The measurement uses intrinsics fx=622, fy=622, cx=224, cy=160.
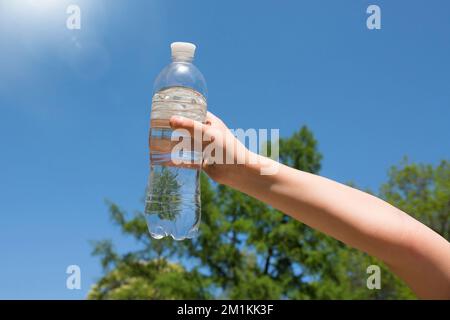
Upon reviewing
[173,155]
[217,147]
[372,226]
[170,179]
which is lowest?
[372,226]

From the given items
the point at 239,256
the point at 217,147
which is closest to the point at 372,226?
the point at 217,147

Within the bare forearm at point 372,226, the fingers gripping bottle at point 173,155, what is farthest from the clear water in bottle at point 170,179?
the bare forearm at point 372,226

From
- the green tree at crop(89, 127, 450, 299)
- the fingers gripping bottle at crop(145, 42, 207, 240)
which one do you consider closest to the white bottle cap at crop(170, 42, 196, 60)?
the fingers gripping bottle at crop(145, 42, 207, 240)

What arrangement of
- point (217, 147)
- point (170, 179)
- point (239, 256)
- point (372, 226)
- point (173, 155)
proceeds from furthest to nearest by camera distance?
1. point (239, 256)
2. point (170, 179)
3. point (173, 155)
4. point (217, 147)
5. point (372, 226)

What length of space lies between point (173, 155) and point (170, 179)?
112cm

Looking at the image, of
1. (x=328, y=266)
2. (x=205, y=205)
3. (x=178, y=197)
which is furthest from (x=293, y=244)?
(x=178, y=197)

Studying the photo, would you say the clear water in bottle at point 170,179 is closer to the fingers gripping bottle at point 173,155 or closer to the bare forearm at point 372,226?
the fingers gripping bottle at point 173,155

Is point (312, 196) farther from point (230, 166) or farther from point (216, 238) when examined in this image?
point (216, 238)

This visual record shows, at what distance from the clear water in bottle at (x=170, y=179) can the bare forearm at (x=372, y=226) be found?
2.09 feet

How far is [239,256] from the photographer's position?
22.4m

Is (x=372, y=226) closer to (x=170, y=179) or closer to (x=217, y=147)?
(x=217, y=147)

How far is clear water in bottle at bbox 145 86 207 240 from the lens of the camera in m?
3.11

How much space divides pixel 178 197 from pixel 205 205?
743 inches

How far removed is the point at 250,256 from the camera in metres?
22.9
